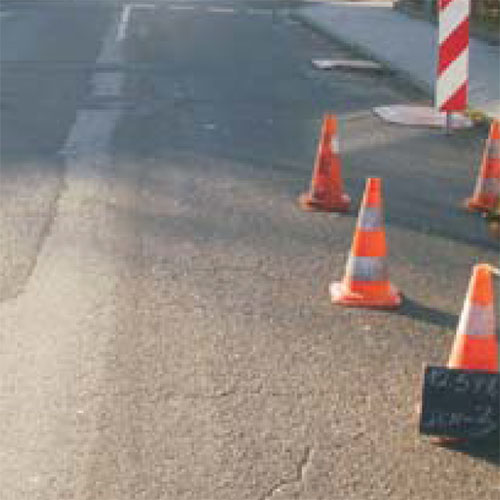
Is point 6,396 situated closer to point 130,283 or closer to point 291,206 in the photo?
point 130,283

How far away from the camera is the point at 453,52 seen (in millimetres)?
10211

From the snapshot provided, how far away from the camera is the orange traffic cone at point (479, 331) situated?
460 cm

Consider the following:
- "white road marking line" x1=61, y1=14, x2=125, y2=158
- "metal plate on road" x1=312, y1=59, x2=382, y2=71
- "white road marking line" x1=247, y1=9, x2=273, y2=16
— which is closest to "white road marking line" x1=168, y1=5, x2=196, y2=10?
"white road marking line" x1=247, y1=9, x2=273, y2=16

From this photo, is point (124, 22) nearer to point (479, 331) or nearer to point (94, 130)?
point (94, 130)

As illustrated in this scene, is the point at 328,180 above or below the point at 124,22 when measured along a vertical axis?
above

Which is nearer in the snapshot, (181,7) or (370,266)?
(370,266)

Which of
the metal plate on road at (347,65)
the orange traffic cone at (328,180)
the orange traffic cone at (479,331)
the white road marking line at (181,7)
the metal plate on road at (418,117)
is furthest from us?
the white road marking line at (181,7)

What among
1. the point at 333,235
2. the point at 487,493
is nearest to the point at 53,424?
the point at 487,493

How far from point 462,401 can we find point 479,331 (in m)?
0.36

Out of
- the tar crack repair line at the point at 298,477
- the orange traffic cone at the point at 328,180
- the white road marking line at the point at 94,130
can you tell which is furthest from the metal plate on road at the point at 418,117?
the tar crack repair line at the point at 298,477

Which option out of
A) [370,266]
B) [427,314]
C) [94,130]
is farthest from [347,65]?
[427,314]

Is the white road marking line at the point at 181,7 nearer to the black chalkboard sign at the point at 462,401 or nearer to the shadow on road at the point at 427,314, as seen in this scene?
the shadow on road at the point at 427,314

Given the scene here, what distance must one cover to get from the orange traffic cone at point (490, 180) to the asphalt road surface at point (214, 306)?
0.89ft

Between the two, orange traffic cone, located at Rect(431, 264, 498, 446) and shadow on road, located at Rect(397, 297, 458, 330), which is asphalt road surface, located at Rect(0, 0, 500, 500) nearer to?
shadow on road, located at Rect(397, 297, 458, 330)
